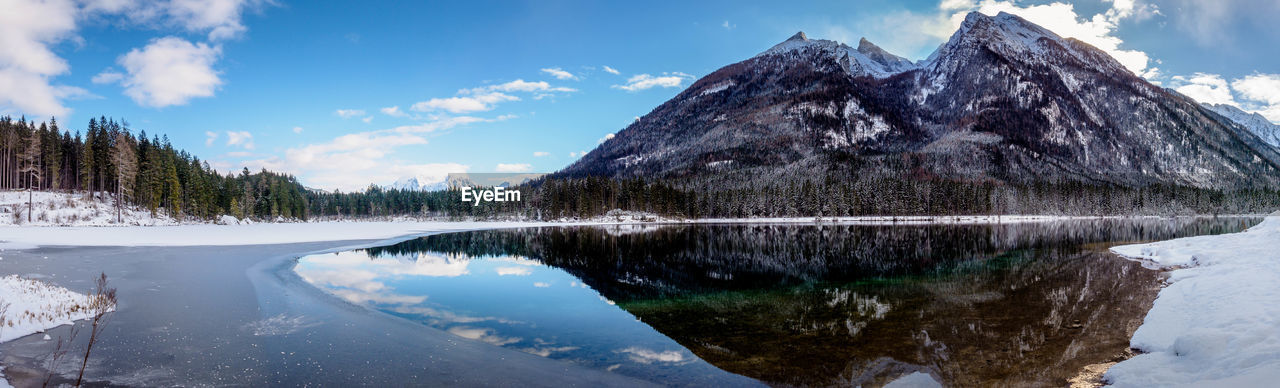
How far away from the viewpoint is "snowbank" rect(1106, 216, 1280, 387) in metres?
8.18

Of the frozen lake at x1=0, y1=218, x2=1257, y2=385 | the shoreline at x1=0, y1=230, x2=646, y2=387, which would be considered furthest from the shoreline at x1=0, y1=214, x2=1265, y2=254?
the shoreline at x1=0, y1=230, x2=646, y2=387

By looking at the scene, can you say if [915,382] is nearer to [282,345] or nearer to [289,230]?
[282,345]

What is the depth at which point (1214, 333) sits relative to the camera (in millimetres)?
9758

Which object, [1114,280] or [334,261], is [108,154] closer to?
[334,261]

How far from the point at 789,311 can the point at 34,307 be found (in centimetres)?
2031

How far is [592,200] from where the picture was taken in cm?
12388

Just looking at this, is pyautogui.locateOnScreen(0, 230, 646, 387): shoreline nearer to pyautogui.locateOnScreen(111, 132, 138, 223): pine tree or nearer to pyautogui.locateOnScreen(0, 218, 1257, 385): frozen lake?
pyautogui.locateOnScreen(0, 218, 1257, 385): frozen lake

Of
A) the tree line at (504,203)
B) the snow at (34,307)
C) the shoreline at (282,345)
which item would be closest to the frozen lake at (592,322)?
the shoreline at (282,345)

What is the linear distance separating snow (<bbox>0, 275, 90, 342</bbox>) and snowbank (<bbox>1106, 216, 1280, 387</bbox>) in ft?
71.6

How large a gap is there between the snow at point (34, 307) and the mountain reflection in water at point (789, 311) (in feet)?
22.4

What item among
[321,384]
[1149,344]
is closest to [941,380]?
[1149,344]

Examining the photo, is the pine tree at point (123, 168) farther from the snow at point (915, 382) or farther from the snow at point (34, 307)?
the snow at point (915, 382)

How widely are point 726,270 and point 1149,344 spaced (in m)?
18.9

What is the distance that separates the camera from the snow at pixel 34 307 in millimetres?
11620
